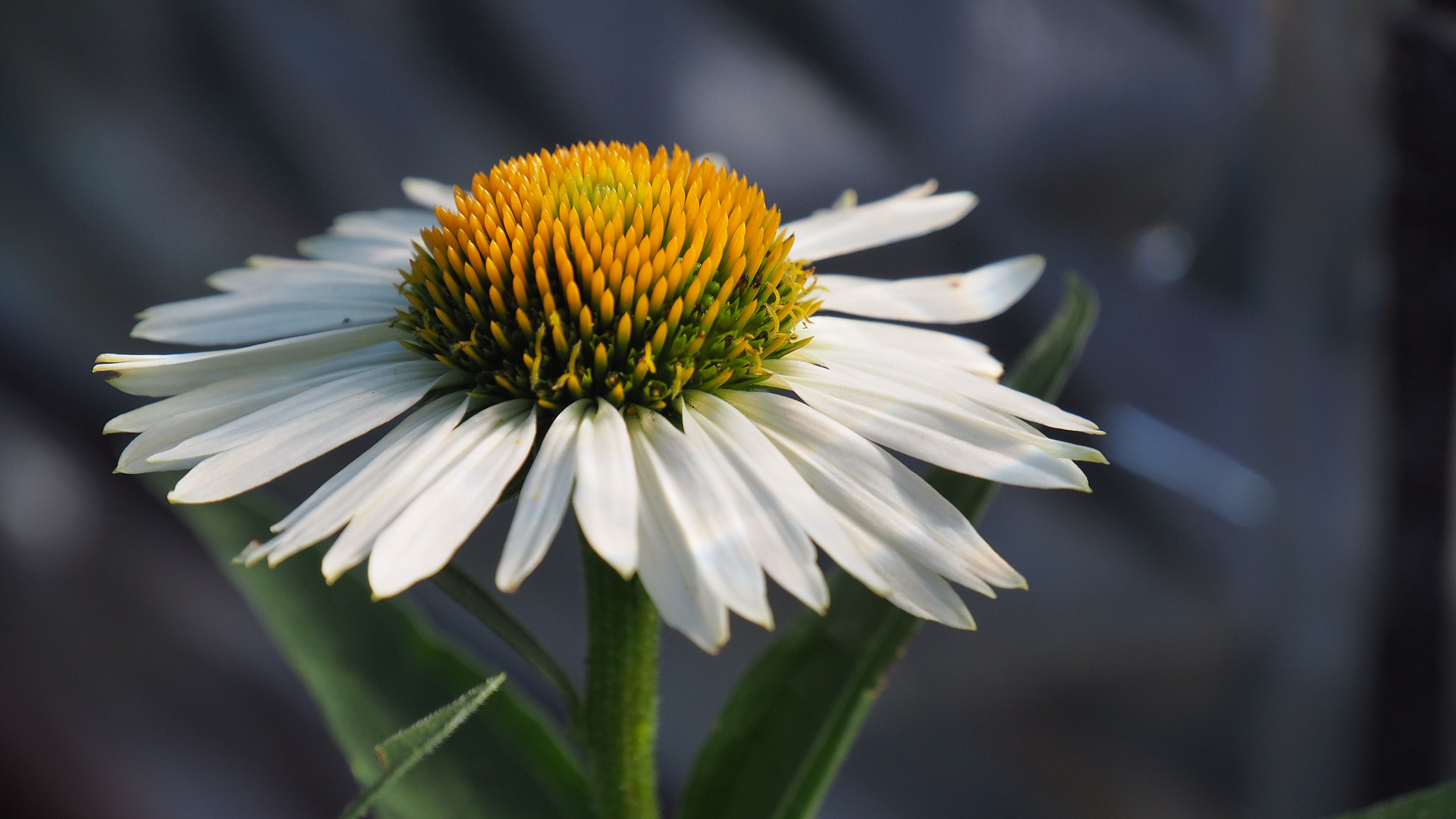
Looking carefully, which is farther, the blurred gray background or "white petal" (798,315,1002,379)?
the blurred gray background

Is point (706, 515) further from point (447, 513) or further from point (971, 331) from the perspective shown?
point (971, 331)

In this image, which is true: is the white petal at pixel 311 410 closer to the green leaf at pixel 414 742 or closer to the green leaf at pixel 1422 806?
the green leaf at pixel 414 742

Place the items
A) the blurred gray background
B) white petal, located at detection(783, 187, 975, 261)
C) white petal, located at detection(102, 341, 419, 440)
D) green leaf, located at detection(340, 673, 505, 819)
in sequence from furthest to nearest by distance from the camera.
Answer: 1. the blurred gray background
2. white petal, located at detection(783, 187, 975, 261)
3. white petal, located at detection(102, 341, 419, 440)
4. green leaf, located at detection(340, 673, 505, 819)

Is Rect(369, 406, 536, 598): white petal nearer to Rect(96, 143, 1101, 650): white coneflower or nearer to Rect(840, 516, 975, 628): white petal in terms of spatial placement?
Rect(96, 143, 1101, 650): white coneflower

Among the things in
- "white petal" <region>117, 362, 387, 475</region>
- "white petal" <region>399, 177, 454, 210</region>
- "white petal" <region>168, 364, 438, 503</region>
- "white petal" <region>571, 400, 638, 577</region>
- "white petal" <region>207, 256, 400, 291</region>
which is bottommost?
"white petal" <region>571, 400, 638, 577</region>

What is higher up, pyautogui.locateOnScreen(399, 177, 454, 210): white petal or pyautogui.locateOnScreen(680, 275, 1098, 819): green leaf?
pyautogui.locateOnScreen(399, 177, 454, 210): white petal

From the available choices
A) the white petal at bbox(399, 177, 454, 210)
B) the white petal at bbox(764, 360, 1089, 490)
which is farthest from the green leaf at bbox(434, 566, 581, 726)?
the white petal at bbox(399, 177, 454, 210)

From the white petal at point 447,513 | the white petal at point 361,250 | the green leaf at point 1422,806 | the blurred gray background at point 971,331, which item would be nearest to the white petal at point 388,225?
the white petal at point 361,250

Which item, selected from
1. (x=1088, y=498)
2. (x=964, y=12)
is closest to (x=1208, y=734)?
(x=1088, y=498)

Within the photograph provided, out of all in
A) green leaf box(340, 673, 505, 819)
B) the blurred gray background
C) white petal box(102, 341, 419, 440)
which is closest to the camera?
green leaf box(340, 673, 505, 819)
